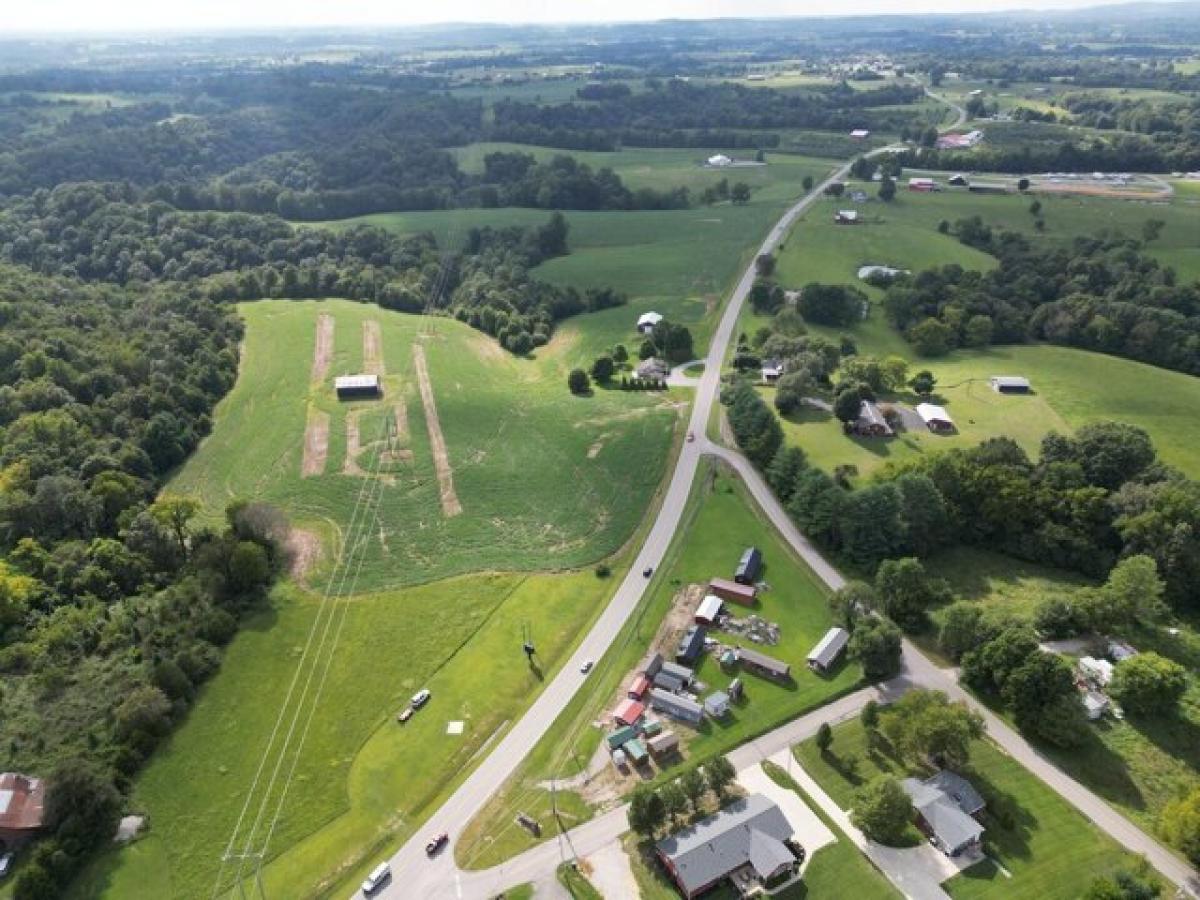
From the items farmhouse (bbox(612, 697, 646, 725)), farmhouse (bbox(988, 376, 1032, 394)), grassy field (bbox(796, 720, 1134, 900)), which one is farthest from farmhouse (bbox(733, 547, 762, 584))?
farmhouse (bbox(988, 376, 1032, 394))

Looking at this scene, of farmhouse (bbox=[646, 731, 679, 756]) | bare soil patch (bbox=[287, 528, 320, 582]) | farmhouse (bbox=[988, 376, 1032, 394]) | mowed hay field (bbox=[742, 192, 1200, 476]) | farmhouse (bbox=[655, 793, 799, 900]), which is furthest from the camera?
farmhouse (bbox=[988, 376, 1032, 394])

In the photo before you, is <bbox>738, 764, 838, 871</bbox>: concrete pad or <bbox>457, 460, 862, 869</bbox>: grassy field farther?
<bbox>457, 460, 862, 869</bbox>: grassy field

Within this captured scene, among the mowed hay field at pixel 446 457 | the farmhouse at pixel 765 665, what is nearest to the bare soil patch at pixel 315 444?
the mowed hay field at pixel 446 457

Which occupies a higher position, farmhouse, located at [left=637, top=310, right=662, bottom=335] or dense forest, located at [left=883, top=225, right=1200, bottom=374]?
dense forest, located at [left=883, top=225, right=1200, bottom=374]

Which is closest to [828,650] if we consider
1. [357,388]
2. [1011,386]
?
[1011,386]

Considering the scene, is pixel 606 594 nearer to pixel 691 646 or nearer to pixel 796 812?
pixel 691 646

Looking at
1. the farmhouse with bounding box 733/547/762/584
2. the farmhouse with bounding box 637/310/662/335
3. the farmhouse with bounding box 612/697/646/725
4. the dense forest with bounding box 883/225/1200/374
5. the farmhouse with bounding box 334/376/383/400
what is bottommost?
the farmhouse with bounding box 612/697/646/725

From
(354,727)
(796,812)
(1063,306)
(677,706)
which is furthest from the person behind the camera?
(1063,306)

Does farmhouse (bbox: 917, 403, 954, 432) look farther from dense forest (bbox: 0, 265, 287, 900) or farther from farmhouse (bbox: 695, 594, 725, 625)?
dense forest (bbox: 0, 265, 287, 900)
